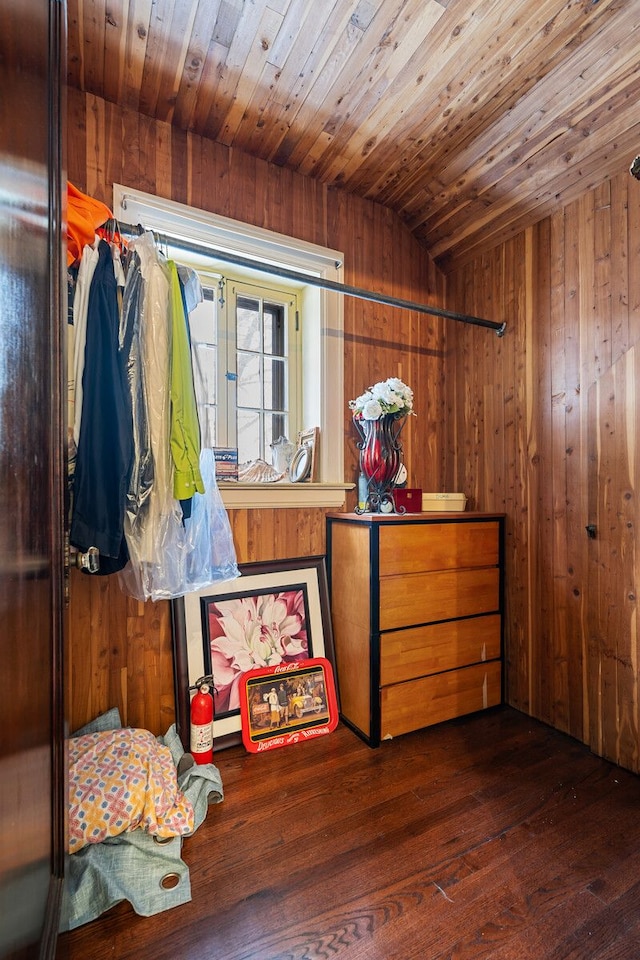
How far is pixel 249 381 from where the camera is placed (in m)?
2.30

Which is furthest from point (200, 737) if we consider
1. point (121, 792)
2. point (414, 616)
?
point (414, 616)

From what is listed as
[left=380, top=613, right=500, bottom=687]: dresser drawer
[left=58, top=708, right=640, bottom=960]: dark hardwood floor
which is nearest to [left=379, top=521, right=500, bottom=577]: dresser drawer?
[left=380, top=613, right=500, bottom=687]: dresser drawer

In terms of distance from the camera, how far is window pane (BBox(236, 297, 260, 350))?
2285mm

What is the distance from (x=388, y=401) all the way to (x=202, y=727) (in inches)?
64.4

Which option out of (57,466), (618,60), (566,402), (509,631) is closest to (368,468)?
(566,402)

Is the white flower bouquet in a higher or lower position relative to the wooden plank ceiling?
lower

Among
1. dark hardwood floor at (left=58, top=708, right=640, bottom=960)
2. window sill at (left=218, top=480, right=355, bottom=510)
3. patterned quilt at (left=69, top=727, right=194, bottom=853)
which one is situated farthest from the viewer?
window sill at (left=218, top=480, right=355, bottom=510)

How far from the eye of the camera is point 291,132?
1.99 metres

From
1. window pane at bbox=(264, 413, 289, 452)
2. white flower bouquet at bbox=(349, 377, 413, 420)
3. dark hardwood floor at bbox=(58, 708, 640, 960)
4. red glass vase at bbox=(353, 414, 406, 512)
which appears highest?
white flower bouquet at bbox=(349, 377, 413, 420)

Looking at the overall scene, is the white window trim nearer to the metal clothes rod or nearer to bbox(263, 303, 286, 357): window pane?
the metal clothes rod

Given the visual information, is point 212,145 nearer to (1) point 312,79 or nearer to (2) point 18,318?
(1) point 312,79

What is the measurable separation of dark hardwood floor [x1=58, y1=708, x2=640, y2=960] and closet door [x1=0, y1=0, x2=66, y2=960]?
53cm

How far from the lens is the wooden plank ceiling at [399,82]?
4.82 feet

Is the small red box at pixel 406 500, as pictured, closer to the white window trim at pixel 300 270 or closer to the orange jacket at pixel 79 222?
the white window trim at pixel 300 270
